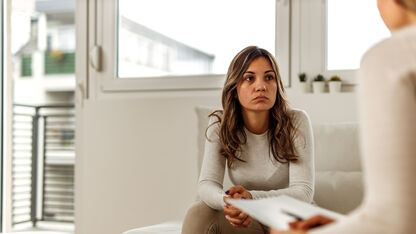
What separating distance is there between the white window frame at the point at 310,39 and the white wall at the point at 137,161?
0.16 m

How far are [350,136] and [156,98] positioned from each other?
1141mm

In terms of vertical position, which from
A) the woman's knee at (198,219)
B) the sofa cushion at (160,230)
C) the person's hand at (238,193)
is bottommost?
the sofa cushion at (160,230)

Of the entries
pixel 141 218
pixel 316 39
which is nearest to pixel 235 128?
pixel 316 39

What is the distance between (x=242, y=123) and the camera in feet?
5.96

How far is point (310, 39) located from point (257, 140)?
896 millimetres

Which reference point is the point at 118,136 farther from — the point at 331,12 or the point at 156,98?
the point at 331,12

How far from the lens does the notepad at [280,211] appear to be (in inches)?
32.1

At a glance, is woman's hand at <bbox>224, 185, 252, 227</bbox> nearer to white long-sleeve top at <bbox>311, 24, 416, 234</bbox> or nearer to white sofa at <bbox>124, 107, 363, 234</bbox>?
white sofa at <bbox>124, 107, 363, 234</bbox>

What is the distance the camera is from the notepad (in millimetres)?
815

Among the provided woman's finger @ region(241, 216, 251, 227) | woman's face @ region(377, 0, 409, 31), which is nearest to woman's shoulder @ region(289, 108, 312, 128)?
woman's finger @ region(241, 216, 251, 227)

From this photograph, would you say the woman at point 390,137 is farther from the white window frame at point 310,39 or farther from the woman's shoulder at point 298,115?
the white window frame at point 310,39

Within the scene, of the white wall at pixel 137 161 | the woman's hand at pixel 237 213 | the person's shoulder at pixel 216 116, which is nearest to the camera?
the woman's hand at pixel 237 213

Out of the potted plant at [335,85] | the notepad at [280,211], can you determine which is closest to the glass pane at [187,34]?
the potted plant at [335,85]

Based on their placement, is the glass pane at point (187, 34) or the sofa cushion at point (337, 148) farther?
the glass pane at point (187, 34)
